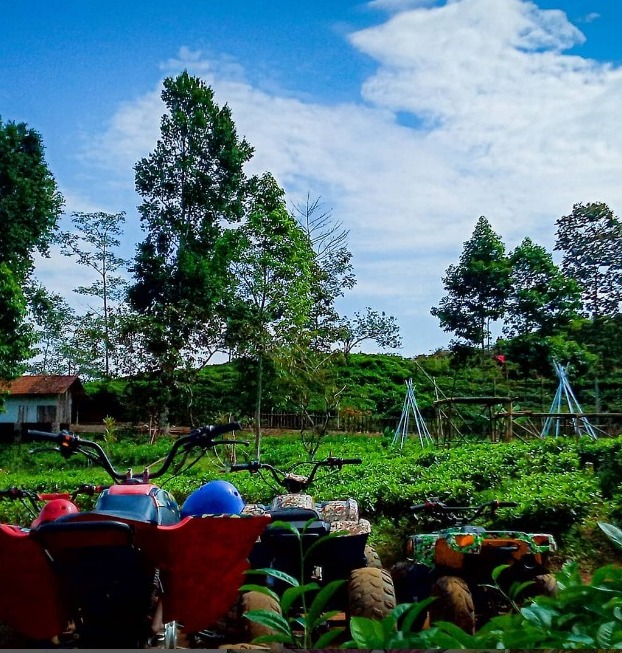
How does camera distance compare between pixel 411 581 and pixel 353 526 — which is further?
pixel 411 581

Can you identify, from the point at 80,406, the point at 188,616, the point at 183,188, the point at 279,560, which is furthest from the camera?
the point at 80,406

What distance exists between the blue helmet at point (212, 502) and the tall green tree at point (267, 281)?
9.61 feet

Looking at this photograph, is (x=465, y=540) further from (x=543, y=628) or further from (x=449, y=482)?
(x=449, y=482)

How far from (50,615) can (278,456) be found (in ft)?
17.6

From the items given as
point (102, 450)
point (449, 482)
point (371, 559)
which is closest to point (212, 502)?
point (102, 450)

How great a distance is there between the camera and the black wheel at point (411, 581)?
9.43 ft

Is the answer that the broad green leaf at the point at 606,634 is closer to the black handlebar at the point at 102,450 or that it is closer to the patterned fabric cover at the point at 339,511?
the black handlebar at the point at 102,450

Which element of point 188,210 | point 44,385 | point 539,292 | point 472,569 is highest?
point 188,210

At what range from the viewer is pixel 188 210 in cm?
492

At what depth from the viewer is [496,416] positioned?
936cm

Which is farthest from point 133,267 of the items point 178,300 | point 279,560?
point 279,560

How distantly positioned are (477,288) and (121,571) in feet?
8.17

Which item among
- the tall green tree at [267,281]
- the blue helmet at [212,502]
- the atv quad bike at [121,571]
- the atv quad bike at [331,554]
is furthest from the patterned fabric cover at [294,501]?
the tall green tree at [267,281]

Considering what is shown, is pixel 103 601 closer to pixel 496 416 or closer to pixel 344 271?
pixel 344 271
